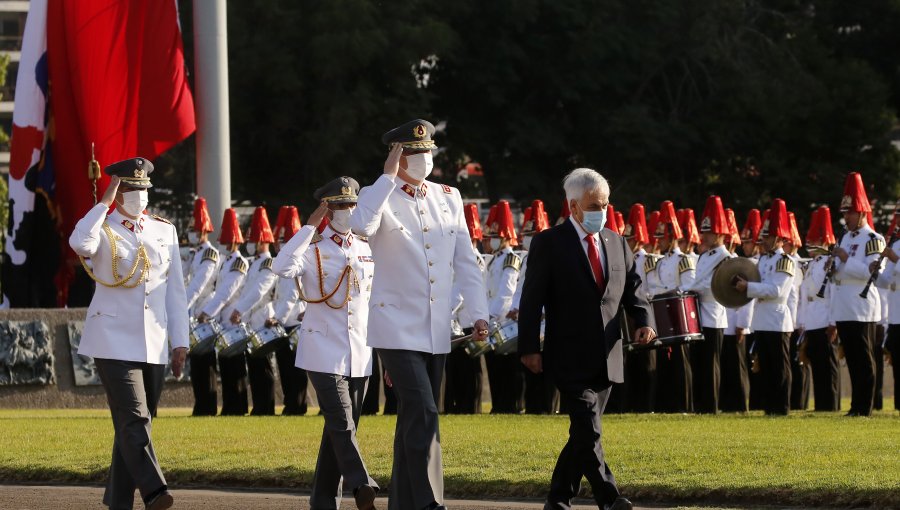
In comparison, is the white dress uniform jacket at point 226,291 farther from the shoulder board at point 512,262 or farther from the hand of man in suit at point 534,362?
the hand of man in suit at point 534,362

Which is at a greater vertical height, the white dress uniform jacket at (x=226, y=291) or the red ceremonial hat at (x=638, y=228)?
the red ceremonial hat at (x=638, y=228)

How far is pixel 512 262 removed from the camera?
65.4 ft

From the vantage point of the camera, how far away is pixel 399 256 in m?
9.79

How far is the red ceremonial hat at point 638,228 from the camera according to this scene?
20.6 m

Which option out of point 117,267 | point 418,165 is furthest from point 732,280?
point 117,267

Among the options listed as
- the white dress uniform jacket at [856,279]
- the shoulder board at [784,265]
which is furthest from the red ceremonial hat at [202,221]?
the white dress uniform jacket at [856,279]

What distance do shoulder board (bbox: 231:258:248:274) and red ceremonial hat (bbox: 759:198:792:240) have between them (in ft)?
17.8

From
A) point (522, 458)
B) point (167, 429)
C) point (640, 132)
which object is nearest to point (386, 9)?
point (640, 132)

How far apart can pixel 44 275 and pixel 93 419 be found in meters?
6.33

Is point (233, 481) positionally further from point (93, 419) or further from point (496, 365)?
point (496, 365)

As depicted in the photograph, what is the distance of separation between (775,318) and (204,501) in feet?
29.3

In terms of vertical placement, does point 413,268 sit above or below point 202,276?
below

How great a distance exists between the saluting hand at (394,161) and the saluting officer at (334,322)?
1.11 m

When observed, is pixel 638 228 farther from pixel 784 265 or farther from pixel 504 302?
pixel 784 265
